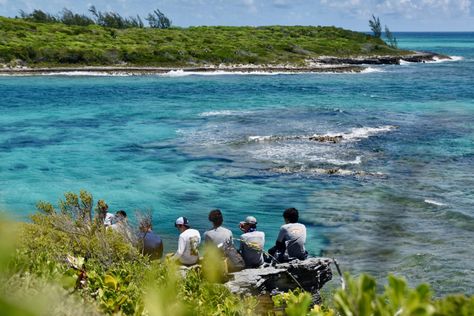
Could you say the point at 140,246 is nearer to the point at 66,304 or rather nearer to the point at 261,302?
the point at 261,302

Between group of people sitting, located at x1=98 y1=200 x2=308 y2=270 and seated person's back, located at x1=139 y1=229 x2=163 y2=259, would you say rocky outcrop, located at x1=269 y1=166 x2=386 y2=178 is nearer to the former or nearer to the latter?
group of people sitting, located at x1=98 y1=200 x2=308 y2=270

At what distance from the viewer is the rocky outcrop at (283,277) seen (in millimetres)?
9758

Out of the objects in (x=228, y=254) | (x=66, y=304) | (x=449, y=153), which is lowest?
(x=449, y=153)

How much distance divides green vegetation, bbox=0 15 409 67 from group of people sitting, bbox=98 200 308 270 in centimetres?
6663

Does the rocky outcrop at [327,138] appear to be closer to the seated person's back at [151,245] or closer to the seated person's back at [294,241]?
the seated person's back at [294,241]

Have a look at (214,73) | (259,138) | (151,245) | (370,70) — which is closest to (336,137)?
(259,138)

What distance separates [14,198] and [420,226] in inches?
492

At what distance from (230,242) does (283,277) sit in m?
1.08

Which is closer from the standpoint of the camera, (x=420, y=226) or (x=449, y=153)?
(x=420, y=226)

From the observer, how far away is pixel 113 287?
6.39 meters

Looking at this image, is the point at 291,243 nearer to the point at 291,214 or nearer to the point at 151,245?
the point at 291,214

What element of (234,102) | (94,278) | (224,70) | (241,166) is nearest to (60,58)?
(224,70)

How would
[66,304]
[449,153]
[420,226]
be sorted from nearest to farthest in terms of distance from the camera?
1. [66,304]
2. [420,226]
3. [449,153]

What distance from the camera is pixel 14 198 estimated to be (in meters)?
19.5
